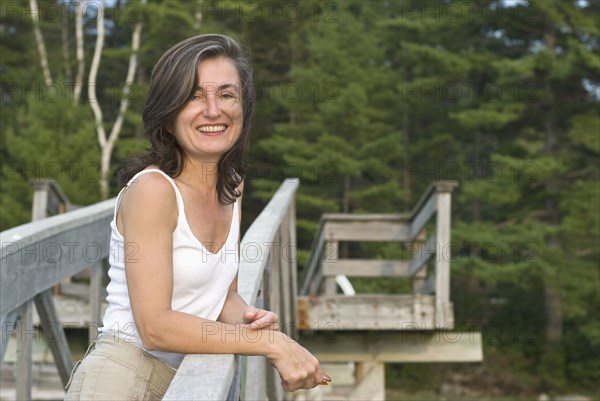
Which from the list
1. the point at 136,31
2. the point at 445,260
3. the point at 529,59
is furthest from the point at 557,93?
the point at 445,260

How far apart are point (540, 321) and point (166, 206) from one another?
16.5 m

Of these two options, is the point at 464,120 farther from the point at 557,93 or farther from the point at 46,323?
the point at 46,323

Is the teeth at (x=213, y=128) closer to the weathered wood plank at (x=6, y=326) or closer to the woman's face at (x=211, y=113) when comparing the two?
the woman's face at (x=211, y=113)

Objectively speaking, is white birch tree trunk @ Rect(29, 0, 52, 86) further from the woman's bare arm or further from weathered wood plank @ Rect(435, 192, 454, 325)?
the woman's bare arm

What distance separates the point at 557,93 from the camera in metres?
16.6

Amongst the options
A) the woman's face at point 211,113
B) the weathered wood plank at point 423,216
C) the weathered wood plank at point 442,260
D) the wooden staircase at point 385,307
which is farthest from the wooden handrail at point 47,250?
the weathered wood plank at point 423,216

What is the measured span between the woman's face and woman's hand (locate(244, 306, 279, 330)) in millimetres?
355

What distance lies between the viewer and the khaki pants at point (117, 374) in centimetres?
168

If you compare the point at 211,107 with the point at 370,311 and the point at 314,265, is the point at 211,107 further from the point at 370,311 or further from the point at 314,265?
the point at 314,265

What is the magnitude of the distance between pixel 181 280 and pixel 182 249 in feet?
0.23

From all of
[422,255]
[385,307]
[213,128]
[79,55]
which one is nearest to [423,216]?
[422,255]

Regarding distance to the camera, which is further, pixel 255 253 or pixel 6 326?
pixel 255 253

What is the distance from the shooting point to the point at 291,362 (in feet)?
5.65

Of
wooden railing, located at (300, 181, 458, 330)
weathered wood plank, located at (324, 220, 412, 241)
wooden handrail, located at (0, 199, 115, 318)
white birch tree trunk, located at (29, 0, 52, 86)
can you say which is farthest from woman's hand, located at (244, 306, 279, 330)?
white birch tree trunk, located at (29, 0, 52, 86)
